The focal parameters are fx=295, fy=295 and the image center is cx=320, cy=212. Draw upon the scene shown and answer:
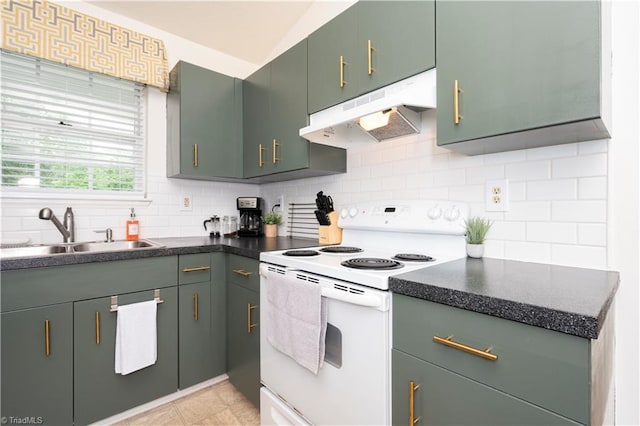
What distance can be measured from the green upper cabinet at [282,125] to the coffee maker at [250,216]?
0.84 feet

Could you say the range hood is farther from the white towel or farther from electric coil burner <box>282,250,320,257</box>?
the white towel

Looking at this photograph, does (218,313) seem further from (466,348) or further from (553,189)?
(553,189)

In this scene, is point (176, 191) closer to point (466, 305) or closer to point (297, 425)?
point (297, 425)

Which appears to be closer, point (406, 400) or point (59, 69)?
point (406, 400)

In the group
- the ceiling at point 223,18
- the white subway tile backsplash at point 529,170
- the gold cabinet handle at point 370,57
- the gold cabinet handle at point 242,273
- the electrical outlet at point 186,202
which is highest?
the ceiling at point 223,18

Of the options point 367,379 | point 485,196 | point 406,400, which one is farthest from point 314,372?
point 485,196

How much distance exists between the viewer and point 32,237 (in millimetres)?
1882

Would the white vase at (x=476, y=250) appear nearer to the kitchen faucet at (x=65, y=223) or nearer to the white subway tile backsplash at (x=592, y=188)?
the white subway tile backsplash at (x=592, y=188)

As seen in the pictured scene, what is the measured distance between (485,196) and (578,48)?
0.66m

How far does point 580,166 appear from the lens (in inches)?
45.6

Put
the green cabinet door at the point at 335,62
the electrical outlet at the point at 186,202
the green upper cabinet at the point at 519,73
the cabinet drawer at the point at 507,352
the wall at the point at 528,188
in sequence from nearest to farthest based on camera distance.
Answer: the cabinet drawer at the point at 507,352 → the green upper cabinet at the point at 519,73 → the wall at the point at 528,188 → the green cabinet door at the point at 335,62 → the electrical outlet at the point at 186,202

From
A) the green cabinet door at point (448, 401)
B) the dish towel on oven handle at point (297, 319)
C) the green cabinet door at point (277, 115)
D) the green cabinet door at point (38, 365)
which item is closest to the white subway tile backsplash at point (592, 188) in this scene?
the green cabinet door at point (448, 401)

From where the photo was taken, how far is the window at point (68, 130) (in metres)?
1.90

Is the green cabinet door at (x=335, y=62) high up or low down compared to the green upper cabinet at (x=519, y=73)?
up
